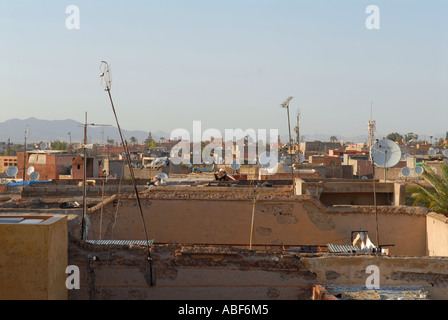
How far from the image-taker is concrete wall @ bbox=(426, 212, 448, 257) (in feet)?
35.9

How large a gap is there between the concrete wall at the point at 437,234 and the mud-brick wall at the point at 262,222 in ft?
0.85

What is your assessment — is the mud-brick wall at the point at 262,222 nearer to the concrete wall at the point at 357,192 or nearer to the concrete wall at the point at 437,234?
the concrete wall at the point at 437,234

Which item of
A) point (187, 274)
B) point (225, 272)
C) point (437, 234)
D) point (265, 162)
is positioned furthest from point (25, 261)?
point (265, 162)

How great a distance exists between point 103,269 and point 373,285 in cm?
414

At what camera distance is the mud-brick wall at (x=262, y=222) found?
12.1 metres

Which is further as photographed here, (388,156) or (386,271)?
(388,156)

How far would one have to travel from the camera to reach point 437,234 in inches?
448

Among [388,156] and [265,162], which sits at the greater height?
[388,156]

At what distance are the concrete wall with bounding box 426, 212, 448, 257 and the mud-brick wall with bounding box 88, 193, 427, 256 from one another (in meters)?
0.26

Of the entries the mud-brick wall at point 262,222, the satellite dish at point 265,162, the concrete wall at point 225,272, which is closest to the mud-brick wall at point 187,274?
the concrete wall at point 225,272

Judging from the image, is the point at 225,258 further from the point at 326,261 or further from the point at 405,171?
the point at 405,171

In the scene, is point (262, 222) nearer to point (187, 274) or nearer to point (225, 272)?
point (225, 272)

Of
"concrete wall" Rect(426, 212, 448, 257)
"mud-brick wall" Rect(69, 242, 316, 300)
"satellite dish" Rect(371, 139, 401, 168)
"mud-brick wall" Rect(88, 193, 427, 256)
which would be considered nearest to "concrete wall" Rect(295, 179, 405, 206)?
"satellite dish" Rect(371, 139, 401, 168)

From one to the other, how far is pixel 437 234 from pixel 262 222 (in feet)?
13.7
